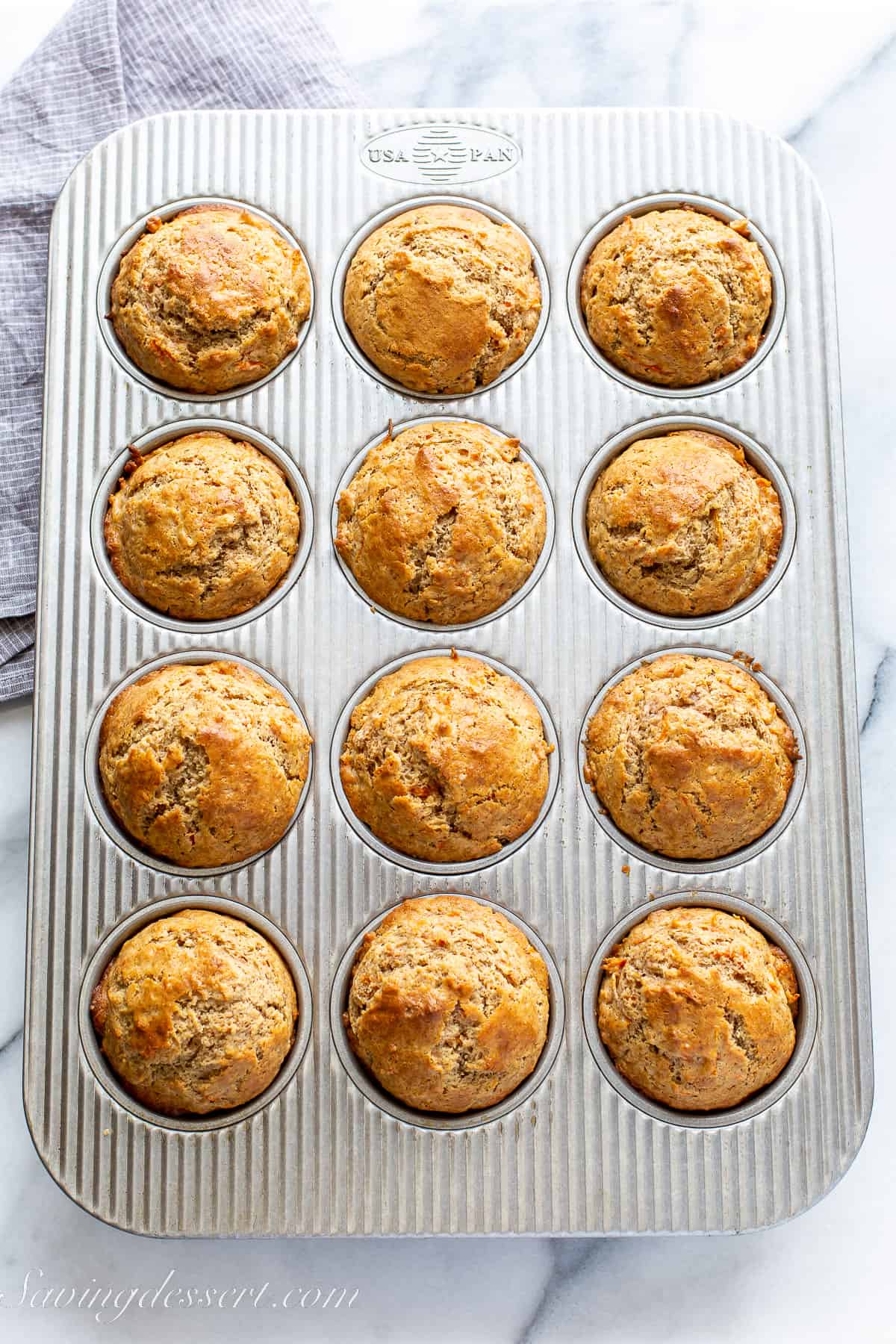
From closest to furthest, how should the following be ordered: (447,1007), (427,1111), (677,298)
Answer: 1. (447,1007)
2. (427,1111)
3. (677,298)

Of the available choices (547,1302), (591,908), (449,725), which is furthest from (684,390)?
(547,1302)

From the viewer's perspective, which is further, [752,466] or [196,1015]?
[752,466]

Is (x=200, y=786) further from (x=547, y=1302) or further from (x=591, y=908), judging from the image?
(x=547, y=1302)

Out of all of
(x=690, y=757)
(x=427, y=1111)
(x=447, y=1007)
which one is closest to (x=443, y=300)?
(x=690, y=757)

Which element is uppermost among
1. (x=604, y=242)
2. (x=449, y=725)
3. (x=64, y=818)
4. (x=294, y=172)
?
(x=294, y=172)

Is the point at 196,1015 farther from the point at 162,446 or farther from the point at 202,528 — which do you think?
the point at 162,446

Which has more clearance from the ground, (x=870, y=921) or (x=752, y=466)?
(x=752, y=466)

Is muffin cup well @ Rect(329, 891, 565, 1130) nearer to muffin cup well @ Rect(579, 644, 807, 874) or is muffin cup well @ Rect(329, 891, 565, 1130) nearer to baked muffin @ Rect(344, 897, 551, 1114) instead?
baked muffin @ Rect(344, 897, 551, 1114)

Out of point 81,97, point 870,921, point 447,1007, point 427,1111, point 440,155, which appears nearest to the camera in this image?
point 447,1007
